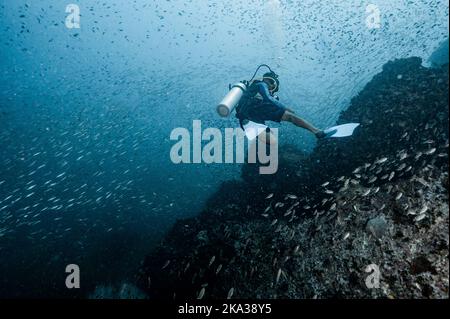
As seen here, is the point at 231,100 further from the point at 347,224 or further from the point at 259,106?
the point at 347,224

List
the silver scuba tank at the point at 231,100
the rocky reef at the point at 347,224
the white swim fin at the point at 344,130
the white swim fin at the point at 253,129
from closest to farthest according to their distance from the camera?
the rocky reef at the point at 347,224
the silver scuba tank at the point at 231,100
the white swim fin at the point at 344,130
the white swim fin at the point at 253,129

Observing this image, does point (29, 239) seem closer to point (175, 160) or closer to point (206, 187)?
point (206, 187)

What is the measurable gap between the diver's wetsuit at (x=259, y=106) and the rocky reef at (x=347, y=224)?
225cm

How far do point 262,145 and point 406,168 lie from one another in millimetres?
6087

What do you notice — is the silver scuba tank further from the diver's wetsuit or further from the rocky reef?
the rocky reef

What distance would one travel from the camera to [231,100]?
7.23 meters

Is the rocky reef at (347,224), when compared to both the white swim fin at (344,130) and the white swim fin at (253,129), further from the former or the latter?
the white swim fin at (253,129)

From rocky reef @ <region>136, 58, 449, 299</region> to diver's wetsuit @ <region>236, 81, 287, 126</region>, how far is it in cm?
225

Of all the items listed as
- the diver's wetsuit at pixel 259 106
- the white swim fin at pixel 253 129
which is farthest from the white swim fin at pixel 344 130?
the white swim fin at pixel 253 129

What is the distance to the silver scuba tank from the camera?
7.00m

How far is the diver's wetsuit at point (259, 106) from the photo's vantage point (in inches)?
297

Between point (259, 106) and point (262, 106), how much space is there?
9 cm

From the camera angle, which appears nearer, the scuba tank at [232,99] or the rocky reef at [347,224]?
the rocky reef at [347,224]
